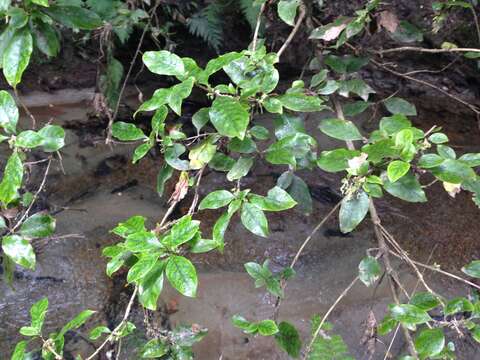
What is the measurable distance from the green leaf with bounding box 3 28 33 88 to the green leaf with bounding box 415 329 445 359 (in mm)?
1168

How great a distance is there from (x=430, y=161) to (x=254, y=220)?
419 mm

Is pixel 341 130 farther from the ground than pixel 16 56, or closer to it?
closer to it

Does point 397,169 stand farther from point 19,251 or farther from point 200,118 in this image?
point 19,251

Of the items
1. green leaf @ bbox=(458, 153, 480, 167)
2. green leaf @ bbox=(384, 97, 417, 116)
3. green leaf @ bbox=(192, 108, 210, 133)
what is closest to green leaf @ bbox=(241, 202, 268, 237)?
green leaf @ bbox=(192, 108, 210, 133)

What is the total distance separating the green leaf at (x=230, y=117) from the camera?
1.03m

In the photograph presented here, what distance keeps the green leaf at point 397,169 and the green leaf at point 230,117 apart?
1.06 ft

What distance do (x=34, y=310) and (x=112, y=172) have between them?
1301 millimetres

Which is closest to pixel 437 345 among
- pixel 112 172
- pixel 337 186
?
pixel 337 186

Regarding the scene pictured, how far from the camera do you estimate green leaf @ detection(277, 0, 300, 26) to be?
1.41 meters

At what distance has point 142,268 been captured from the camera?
3.10ft

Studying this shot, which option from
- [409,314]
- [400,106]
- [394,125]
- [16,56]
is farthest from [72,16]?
[409,314]

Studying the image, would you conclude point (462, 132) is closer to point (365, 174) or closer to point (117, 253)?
point (365, 174)

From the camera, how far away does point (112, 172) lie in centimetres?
244

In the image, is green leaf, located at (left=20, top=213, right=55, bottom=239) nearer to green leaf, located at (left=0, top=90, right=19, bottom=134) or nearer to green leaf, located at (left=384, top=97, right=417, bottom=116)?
green leaf, located at (left=0, top=90, right=19, bottom=134)
